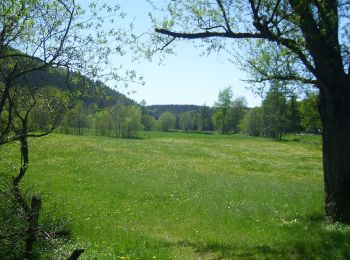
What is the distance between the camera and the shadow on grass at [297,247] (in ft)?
31.7

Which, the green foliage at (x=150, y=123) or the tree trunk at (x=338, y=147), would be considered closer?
the tree trunk at (x=338, y=147)

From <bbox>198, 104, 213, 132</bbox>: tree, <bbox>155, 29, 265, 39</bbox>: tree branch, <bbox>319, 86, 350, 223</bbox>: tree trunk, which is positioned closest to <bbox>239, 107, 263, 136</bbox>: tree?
<bbox>198, 104, 213, 132</bbox>: tree

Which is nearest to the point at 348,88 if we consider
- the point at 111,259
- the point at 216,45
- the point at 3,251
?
the point at 216,45

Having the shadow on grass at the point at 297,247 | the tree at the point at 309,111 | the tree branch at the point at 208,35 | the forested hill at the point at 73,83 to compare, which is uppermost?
the tree branch at the point at 208,35

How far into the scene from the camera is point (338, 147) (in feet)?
41.3

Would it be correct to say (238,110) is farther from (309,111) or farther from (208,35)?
(208,35)

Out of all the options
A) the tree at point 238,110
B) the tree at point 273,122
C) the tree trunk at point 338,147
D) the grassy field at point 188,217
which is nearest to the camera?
the grassy field at point 188,217

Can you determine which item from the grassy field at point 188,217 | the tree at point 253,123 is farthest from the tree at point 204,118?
the grassy field at point 188,217

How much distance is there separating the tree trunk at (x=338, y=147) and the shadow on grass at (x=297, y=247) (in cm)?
81

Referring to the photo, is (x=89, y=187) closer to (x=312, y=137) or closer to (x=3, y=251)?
(x=3, y=251)

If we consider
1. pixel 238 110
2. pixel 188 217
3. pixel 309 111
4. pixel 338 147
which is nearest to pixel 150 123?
pixel 238 110

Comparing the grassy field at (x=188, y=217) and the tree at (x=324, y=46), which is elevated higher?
the tree at (x=324, y=46)

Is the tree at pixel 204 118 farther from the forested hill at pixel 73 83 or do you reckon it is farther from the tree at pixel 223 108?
the forested hill at pixel 73 83

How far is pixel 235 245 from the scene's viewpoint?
10969 millimetres
